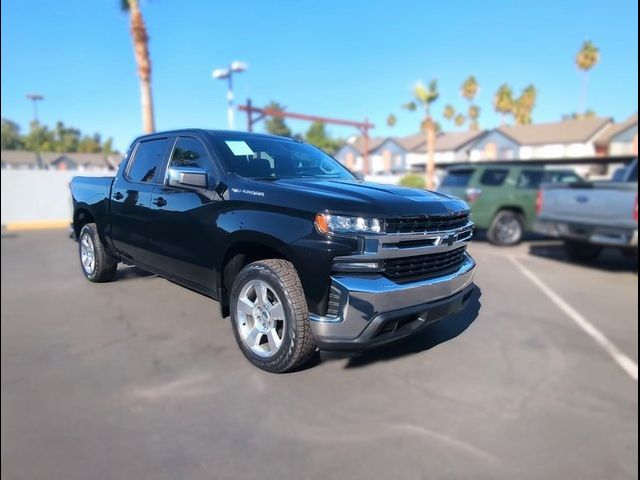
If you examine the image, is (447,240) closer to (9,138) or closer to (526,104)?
(9,138)

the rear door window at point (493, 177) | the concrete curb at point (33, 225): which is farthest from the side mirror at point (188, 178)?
the rear door window at point (493, 177)

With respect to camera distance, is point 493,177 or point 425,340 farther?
point 493,177

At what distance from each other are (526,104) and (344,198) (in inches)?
7959

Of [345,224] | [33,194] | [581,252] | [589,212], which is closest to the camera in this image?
[345,224]

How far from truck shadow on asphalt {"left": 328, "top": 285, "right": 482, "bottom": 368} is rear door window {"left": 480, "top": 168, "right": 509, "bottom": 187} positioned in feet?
19.5

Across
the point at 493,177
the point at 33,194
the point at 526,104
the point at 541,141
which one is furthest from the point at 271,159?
the point at 526,104

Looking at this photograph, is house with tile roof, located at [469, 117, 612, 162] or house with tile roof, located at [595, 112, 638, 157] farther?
house with tile roof, located at [469, 117, 612, 162]

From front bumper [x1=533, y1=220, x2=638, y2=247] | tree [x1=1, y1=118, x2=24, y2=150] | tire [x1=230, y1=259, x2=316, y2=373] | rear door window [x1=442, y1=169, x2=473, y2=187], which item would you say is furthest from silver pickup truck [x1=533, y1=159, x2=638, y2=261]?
tree [x1=1, y1=118, x2=24, y2=150]

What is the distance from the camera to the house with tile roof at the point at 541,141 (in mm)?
100625

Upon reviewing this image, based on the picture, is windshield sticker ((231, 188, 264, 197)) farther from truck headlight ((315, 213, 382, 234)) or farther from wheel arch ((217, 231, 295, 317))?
truck headlight ((315, 213, 382, 234))

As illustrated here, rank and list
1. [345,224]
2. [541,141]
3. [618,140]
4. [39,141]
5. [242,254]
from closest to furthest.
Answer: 1. [345,224]
2. [242,254]
3. [39,141]
4. [618,140]
5. [541,141]

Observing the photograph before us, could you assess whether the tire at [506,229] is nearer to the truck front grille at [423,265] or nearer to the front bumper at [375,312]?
the truck front grille at [423,265]

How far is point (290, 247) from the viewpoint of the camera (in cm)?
160

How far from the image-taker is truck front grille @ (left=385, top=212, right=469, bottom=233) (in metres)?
1.52
